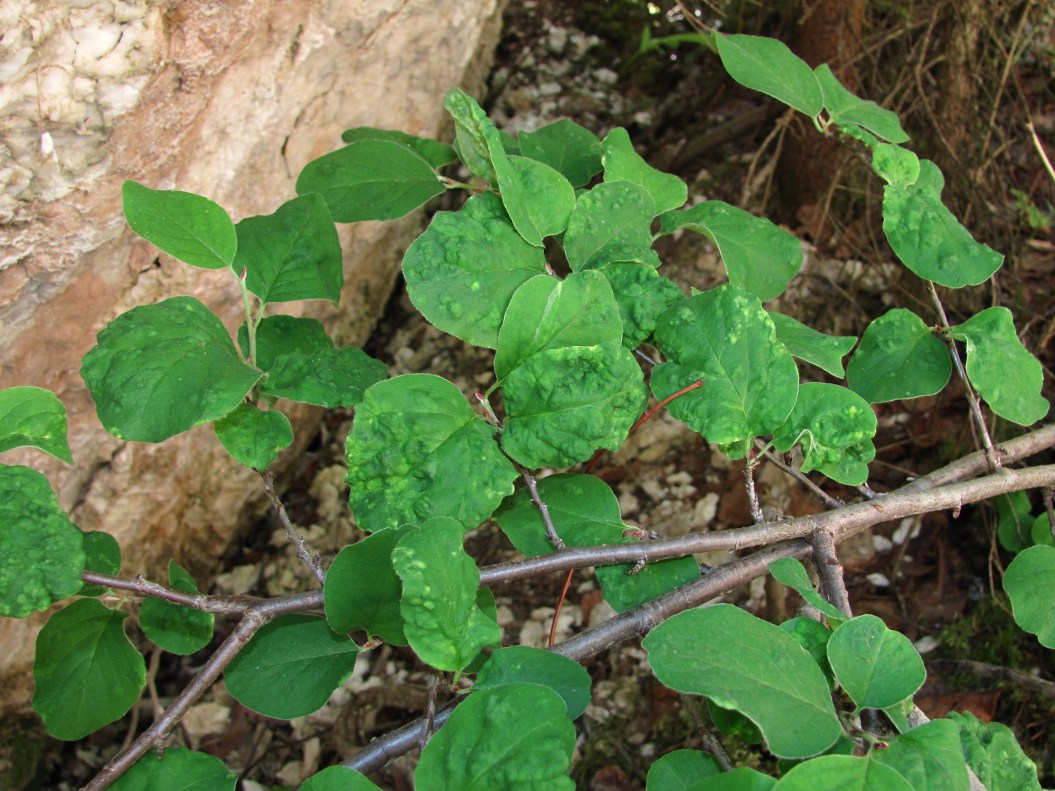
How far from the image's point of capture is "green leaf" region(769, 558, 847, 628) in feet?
2.46

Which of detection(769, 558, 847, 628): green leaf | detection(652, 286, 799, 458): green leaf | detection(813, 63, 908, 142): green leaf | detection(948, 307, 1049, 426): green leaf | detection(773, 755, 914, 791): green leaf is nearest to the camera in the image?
detection(773, 755, 914, 791): green leaf

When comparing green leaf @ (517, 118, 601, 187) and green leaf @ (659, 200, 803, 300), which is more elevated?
green leaf @ (517, 118, 601, 187)

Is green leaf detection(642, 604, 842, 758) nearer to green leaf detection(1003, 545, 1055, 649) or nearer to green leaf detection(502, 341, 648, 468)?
green leaf detection(502, 341, 648, 468)

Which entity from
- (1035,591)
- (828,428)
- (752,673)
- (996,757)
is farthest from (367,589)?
(1035,591)

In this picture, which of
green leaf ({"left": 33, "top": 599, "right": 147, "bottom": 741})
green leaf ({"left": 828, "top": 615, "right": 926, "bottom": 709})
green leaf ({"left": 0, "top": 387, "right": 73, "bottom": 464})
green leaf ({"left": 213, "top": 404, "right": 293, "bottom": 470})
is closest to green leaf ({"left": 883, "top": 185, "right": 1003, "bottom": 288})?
green leaf ({"left": 828, "top": 615, "right": 926, "bottom": 709})

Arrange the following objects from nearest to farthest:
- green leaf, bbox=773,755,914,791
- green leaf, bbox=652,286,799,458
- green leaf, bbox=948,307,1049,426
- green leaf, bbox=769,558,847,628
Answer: green leaf, bbox=773,755,914,791, green leaf, bbox=769,558,847,628, green leaf, bbox=652,286,799,458, green leaf, bbox=948,307,1049,426

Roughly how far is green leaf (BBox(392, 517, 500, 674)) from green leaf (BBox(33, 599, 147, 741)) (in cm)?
48

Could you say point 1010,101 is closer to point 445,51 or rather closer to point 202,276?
point 445,51

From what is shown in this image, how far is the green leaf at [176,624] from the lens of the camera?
1.03 m

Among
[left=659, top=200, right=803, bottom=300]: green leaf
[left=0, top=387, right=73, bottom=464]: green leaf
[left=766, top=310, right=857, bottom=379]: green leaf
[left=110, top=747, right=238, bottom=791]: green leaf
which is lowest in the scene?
[left=110, top=747, right=238, bottom=791]: green leaf

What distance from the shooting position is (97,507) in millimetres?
1550

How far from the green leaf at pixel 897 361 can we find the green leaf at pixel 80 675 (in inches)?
35.8

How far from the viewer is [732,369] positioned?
870 mm

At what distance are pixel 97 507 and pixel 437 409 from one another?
99 centimetres
